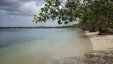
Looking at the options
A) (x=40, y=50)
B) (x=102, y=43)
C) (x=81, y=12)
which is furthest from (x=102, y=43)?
(x=81, y=12)

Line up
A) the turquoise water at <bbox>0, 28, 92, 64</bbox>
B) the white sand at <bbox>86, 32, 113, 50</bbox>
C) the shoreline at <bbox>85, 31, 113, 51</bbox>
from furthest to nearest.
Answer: the white sand at <bbox>86, 32, 113, 50</bbox>, the shoreline at <bbox>85, 31, 113, 51</bbox>, the turquoise water at <bbox>0, 28, 92, 64</bbox>

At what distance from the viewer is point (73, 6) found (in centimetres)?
1244

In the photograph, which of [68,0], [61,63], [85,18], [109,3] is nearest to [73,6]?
[68,0]


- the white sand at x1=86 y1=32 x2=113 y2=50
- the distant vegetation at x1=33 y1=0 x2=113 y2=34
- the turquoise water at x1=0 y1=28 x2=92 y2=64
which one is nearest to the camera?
the distant vegetation at x1=33 y1=0 x2=113 y2=34

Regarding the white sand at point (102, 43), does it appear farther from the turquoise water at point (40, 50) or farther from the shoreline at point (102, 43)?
the turquoise water at point (40, 50)

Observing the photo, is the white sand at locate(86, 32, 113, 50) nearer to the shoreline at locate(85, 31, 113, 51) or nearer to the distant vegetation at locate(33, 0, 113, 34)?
the shoreline at locate(85, 31, 113, 51)

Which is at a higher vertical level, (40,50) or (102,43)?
(102,43)

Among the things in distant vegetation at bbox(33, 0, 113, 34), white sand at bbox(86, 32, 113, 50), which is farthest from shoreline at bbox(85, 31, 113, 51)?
distant vegetation at bbox(33, 0, 113, 34)

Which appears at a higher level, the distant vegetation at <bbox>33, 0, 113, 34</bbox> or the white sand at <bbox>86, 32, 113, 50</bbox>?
the distant vegetation at <bbox>33, 0, 113, 34</bbox>

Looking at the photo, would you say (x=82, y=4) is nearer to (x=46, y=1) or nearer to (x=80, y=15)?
(x=80, y=15)

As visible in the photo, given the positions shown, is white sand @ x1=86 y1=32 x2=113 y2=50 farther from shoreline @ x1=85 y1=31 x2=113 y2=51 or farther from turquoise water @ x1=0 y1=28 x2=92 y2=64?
turquoise water @ x1=0 y1=28 x2=92 y2=64

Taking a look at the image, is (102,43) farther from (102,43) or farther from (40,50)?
(40,50)

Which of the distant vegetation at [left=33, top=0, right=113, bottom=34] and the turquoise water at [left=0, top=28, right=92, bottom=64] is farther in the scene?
→ the turquoise water at [left=0, top=28, right=92, bottom=64]

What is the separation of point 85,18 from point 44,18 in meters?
2.57
